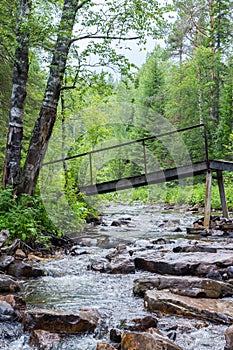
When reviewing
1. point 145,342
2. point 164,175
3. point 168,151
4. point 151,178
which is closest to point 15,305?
point 145,342

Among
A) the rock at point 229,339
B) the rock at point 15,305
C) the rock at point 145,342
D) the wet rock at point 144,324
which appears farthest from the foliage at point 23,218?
the rock at point 229,339

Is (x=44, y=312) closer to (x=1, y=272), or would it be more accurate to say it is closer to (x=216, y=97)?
(x=1, y=272)

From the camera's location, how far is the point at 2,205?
277 inches

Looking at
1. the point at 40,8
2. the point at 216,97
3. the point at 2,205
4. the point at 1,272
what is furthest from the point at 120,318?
the point at 216,97

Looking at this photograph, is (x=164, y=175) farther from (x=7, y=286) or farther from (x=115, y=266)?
(x=7, y=286)

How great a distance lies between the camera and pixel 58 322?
335 centimetres

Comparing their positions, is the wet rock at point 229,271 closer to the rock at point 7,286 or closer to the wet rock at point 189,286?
the wet rock at point 189,286

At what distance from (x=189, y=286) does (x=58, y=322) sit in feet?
5.49

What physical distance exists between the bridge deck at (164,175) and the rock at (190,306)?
24.9ft

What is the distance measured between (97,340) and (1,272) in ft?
8.37

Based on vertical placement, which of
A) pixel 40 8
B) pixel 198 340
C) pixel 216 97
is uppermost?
pixel 216 97

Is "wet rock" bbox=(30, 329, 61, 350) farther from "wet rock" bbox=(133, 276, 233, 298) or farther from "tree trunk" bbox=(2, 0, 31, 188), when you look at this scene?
"tree trunk" bbox=(2, 0, 31, 188)

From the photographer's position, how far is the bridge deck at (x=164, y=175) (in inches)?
448

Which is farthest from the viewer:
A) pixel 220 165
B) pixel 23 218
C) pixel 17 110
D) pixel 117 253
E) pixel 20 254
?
pixel 220 165
